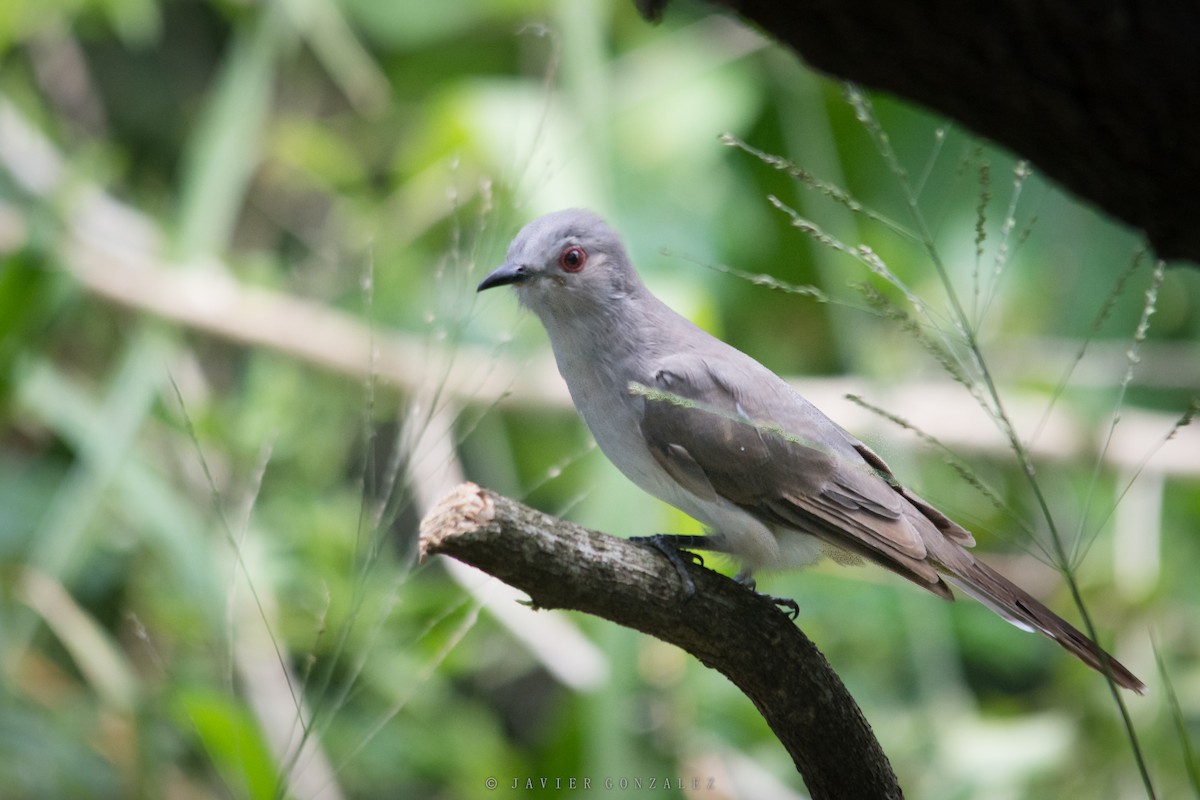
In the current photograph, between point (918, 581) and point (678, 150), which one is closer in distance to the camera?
point (918, 581)

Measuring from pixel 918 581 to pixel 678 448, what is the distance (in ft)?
1.49

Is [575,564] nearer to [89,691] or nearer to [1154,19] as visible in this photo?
[1154,19]

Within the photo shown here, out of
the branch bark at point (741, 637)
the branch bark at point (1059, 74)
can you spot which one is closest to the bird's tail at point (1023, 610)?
the branch bark at point (741, 637)

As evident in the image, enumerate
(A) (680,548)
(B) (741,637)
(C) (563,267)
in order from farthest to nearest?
(C) (563,267)
(A) (680,548)
(B) (741,637)

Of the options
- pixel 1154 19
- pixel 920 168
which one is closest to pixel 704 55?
pixel 920 168

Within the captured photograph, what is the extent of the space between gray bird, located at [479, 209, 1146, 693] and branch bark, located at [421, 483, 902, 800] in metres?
0.19

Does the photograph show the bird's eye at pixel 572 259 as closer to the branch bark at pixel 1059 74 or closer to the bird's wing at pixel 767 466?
the bird's wing at pixel 767 466

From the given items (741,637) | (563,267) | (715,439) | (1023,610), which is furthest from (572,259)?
(1023,610)

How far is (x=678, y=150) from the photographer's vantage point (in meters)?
4.48

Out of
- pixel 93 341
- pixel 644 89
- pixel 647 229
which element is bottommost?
pixel 93 341

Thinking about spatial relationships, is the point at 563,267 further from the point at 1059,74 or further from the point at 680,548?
the point at 1059,74

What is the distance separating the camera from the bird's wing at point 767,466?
181 centimetres

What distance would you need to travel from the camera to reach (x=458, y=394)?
9.24ft

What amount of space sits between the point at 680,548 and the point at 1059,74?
3.49ft
